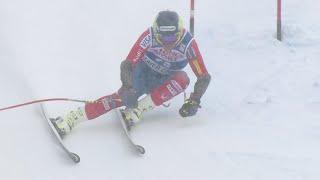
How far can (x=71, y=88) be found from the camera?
299 inches

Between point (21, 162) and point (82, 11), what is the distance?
445cm

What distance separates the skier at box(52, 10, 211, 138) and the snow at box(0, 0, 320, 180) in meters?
0.15

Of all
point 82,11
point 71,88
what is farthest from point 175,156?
point 82,11

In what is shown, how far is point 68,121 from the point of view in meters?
6.37

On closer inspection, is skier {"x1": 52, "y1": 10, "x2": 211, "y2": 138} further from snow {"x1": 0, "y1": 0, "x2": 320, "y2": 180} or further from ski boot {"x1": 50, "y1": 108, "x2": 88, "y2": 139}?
snow {"x1": 0, "y1": 0, "x2": 320, "y2": 180}

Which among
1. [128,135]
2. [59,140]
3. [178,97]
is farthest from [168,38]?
[59,140]

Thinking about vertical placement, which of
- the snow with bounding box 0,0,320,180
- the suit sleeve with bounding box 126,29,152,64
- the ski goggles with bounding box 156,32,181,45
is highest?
the ski goggles with bounding box 156,32,181,45

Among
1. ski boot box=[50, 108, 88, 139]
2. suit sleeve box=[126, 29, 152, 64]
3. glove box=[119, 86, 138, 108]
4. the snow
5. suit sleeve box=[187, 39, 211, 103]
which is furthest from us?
suit sleeve box=[126, 29, 152, 64]

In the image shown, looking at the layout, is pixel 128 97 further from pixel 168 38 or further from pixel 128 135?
pixel 168 38

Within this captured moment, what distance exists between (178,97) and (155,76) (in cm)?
54

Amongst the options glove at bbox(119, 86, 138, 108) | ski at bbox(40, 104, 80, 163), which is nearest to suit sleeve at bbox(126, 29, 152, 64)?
glove at bbox(119, 86, 138, 108)

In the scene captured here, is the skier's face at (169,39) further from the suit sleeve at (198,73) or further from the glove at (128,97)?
the glove at (128,97)

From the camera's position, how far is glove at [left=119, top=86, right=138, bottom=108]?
641 cm

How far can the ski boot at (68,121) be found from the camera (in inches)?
248
